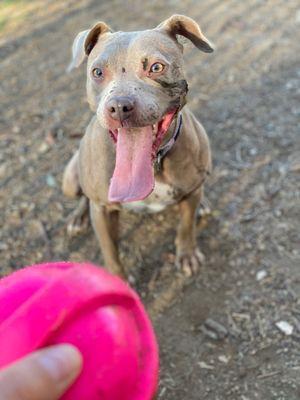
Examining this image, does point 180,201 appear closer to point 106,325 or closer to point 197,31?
point 197,31

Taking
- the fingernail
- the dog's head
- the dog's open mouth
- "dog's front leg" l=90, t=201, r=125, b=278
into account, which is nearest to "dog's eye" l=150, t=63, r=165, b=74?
the dog's head

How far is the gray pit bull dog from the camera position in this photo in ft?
8.94

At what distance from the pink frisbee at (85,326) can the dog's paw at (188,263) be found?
1.98m

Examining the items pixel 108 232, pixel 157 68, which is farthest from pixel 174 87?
pixel 108 232

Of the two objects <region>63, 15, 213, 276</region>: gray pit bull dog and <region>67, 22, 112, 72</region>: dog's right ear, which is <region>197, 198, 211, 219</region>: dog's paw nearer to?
<region>63, 15, 213, 276</region>: gray pit bull dog

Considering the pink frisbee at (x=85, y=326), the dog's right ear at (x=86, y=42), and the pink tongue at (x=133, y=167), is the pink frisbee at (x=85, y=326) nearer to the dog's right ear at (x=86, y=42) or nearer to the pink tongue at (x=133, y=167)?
the pink tongue at (x=133, y=167)

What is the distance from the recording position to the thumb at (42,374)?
1332 mm

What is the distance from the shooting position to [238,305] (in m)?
3.53

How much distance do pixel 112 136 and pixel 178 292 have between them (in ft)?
4.17

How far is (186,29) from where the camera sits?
300 centimetres

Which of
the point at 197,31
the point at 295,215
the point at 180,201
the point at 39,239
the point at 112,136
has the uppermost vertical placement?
the point at 197,31

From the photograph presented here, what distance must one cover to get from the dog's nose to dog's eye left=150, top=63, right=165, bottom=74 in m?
0.28

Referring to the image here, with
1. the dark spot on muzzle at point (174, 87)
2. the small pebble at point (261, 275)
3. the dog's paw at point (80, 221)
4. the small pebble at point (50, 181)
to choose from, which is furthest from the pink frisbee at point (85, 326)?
the small pebble at point (50, 181)

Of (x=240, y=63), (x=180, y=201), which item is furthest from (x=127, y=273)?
(x=240, y=63)
